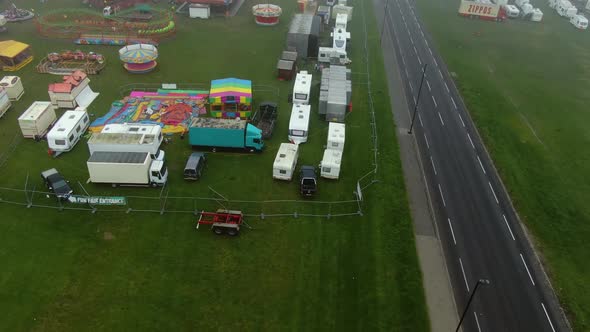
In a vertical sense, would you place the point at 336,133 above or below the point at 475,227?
above

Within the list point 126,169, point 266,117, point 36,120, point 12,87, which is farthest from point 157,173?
point 12,87

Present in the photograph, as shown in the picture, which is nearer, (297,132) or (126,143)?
(126,143)

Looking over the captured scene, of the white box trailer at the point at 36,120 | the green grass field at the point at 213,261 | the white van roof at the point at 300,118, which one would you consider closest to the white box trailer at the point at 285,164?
the green grass field at the point at 213,261

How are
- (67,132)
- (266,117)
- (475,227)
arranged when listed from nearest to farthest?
(475,227) < (67,132) < (266,117)

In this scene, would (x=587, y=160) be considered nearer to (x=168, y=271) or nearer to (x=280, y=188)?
(x=280, y=188)

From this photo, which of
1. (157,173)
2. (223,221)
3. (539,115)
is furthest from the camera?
(539,115)

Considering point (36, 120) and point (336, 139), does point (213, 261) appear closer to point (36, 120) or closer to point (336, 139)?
point (336, 139)

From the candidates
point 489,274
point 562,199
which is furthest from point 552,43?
point 489,274

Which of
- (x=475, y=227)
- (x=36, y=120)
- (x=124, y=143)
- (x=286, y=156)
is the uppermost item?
(x=124, y=143)
